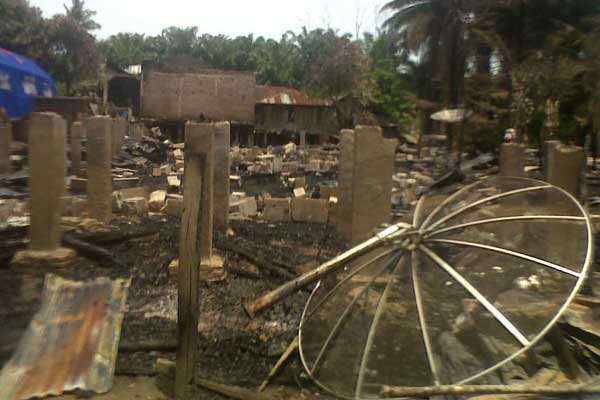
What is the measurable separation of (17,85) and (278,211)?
11.0 metres

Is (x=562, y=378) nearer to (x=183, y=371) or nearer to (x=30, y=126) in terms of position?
(x=183, y=371)

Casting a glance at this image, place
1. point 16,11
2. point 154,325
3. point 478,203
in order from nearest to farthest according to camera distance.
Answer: point 478,203 < point 154,325 < point 16,11

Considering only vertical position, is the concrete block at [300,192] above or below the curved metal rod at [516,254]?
below

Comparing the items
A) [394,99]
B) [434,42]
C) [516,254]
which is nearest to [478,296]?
[516,254]

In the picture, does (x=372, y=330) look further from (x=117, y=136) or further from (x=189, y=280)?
(x=117, y=136)

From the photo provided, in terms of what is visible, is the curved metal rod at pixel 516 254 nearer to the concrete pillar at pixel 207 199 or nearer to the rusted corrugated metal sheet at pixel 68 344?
the rusted corrugated metal sheet at pixel 68 344

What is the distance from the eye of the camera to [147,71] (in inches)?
1369

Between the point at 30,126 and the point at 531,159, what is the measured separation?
511 inches

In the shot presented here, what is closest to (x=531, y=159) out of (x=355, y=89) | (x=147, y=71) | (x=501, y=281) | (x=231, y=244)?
(x=231, y=244)

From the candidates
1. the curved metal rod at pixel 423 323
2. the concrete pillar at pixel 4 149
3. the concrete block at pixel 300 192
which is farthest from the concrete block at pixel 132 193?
the curved metal rod at pixel 423 323

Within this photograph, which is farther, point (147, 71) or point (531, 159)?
point (147, 71)

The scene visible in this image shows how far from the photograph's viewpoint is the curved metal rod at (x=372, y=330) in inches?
166

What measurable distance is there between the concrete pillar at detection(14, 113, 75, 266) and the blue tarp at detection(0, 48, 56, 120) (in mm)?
11289

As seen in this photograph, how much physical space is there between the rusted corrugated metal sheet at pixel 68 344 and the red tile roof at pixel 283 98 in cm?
2964
